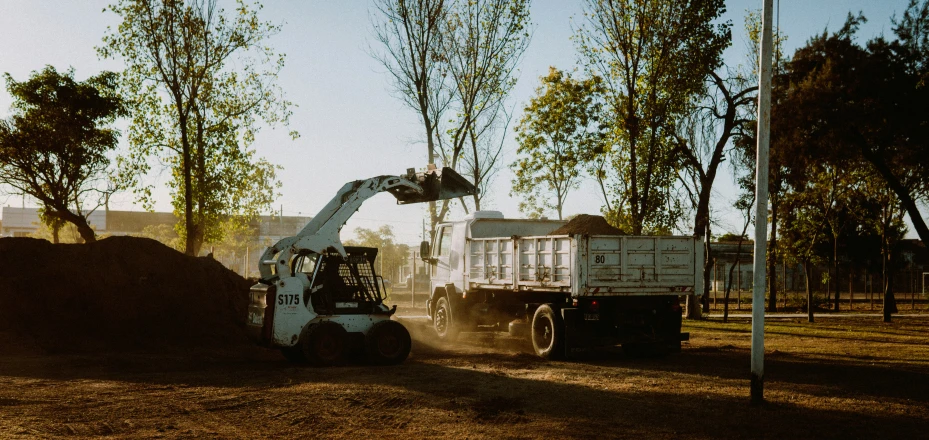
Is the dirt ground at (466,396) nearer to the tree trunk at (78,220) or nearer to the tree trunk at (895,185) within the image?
the tree trunk at (895,185)

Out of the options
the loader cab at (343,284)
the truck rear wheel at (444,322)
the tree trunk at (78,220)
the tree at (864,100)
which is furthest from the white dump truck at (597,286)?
the tree trunk at (78,220)

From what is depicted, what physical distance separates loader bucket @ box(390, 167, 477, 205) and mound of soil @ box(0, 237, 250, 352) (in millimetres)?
6785

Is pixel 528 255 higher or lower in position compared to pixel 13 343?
higher

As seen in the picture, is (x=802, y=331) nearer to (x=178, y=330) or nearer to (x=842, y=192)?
(x=842, y=192)

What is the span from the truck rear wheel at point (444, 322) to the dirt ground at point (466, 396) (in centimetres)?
175

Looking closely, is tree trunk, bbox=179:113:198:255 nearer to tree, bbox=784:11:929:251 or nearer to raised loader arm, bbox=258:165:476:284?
raised loader arm, bbox=258:165:476:284

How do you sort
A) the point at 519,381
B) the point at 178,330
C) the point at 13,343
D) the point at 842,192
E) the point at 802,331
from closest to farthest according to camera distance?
the point at 519,381
the point at 13,343
the point at 178,330
the point at 802,331
the point at 842,192

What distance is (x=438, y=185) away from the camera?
15203mm

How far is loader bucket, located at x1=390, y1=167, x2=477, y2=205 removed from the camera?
1521 cm

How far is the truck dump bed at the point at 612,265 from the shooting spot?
14.3m

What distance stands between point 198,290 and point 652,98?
15.4 meters

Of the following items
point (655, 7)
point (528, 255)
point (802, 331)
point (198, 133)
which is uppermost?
point (655, 7)

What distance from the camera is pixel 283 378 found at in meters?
12.7

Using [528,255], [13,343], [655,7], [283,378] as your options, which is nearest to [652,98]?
[655,7]
